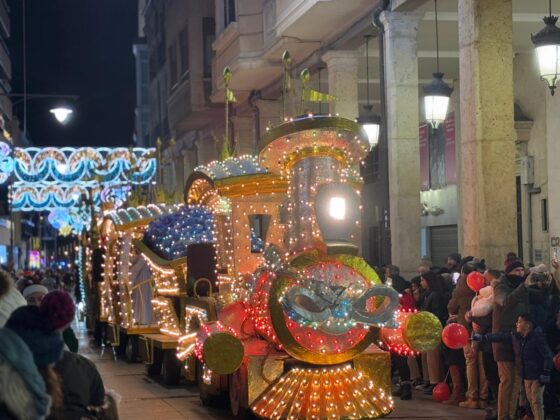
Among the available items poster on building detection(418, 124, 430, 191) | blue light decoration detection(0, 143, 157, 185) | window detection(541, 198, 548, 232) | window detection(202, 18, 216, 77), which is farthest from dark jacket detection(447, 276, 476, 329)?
blue light decoration detection(0, 143, 157, 185)

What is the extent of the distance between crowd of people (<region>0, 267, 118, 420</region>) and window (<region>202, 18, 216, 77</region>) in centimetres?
2876

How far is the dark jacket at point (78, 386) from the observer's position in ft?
22.3

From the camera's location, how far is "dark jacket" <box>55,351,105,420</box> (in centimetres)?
679

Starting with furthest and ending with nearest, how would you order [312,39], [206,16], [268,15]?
[206,16] → [268,15] → [312,39]

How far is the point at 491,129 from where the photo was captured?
55.3ft

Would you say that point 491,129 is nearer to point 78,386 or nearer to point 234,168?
point 234,168

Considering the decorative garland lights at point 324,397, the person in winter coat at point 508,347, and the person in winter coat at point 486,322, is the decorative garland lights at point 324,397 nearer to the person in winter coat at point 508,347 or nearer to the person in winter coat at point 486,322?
the person in winter coat at point 508,347

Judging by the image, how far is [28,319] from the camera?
21.6 feet

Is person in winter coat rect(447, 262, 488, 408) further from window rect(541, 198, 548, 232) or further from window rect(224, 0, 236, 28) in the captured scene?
window rect(224, 0, 236, 28)

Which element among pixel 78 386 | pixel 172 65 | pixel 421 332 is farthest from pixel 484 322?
pixel 172 65

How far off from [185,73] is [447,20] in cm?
1620

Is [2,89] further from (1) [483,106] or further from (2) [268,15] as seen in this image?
(1) [483,106]

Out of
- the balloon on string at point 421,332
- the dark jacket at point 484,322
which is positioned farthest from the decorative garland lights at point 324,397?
the dark jacket at point 484,322

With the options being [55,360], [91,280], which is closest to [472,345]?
[55,360]
